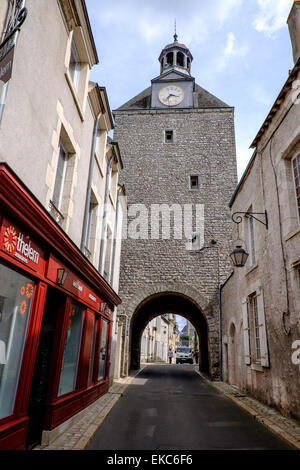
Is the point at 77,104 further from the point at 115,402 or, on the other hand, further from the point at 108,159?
the point at 115,402

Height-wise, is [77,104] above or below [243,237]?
above

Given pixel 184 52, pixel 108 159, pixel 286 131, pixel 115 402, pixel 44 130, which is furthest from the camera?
pixel 184 52

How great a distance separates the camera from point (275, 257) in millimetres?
7223

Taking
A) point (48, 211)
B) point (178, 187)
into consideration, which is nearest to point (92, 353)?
point (48, 211)

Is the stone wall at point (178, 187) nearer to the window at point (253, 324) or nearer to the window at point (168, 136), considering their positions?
the window at point (168, 136)

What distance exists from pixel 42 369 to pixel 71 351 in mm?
1030

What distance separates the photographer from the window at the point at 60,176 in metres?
5.79

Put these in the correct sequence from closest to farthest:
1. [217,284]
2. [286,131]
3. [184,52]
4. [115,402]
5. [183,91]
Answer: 1. [286,131]
2. [115,402]
3. [217,284]
4. [183,91]
5. [184,52]

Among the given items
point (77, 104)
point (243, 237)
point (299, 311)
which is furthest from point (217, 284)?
point (77, 104)

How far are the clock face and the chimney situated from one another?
40.2 feet

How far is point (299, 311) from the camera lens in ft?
19.7

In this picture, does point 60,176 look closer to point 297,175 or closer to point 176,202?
point 297,175

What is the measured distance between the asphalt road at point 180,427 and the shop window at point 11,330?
1523mm
